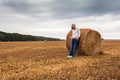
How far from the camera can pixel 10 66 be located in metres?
14.4

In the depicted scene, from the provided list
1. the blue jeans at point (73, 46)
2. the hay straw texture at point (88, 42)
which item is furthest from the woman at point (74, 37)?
the hay straw texture at point (88, 42)

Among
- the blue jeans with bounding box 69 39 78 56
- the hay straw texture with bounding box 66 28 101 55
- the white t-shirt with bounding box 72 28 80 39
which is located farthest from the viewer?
the hay straw texture with bounding box 66 28 101 55

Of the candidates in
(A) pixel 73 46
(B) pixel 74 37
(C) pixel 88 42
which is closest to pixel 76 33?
(B) pixel 74 37

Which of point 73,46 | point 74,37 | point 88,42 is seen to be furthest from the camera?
point 88,42

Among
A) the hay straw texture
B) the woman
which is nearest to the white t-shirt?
the woman

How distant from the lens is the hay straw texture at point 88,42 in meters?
18.8

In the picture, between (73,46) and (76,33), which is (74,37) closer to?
(76,33)

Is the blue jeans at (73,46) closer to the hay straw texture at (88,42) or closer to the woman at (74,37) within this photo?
the woman at (74,37)

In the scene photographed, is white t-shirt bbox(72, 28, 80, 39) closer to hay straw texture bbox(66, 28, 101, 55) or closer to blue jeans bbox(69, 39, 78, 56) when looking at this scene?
blue jeans bbox(69, 39, 78, 56)

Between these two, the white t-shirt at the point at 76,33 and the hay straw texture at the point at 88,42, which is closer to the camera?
the white t-shirt at the point at 76,33

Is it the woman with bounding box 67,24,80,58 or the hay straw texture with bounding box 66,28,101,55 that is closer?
the woman with bounding box 67,24,80,58

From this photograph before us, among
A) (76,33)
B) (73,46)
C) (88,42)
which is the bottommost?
→ (73,46)

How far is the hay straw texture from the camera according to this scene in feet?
61.5

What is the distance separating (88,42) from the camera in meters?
19.0
